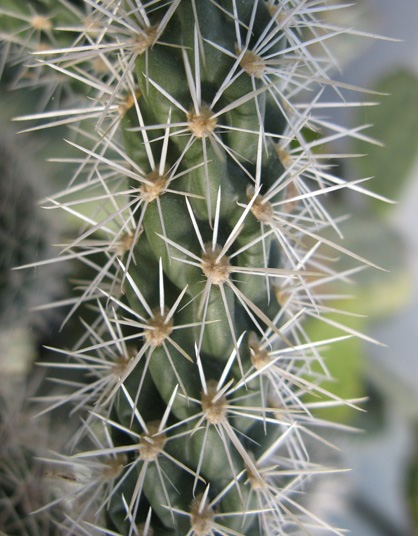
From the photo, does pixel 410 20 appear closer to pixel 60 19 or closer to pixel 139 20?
pixel 60 19

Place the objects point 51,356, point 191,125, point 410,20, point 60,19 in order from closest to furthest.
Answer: point 191,125 < point 60,19 < point 51,356 < point 410,20

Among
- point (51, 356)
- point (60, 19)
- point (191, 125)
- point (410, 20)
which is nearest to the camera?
point (191, 125)

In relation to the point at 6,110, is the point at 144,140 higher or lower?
higher

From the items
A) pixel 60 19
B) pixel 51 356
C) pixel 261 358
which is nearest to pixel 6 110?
pixel 60 19

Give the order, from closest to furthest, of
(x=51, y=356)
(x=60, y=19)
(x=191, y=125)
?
(x=191, y=125) < (x=60, y=19) < (x=51, y=356)

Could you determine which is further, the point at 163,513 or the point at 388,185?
the point at 388,185

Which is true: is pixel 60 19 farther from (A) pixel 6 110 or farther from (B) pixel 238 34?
(B) pixel 238 34

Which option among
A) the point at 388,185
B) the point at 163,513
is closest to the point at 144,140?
the point at 163,513

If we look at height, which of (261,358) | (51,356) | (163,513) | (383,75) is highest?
(383,75)

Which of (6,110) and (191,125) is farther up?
(191,125)
